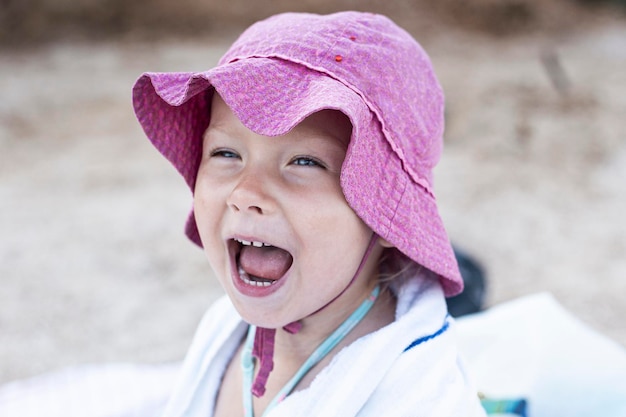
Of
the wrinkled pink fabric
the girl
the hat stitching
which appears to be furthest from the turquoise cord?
the hat stitching

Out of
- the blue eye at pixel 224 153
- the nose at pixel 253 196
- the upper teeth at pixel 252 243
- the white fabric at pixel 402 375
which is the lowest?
the white fabric at pixel 402 375

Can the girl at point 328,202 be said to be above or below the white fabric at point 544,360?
above

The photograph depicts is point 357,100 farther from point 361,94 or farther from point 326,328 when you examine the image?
point 326,328

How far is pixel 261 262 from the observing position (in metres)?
0.96

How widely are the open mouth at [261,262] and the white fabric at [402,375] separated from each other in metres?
0.17

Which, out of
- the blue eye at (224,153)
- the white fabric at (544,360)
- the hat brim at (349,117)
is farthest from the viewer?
the white fabric at (544,360)

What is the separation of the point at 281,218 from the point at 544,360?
843 millimetres

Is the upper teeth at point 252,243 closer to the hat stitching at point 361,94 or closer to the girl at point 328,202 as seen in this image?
the girl at point 328,202

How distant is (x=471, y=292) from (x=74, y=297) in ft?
4.82

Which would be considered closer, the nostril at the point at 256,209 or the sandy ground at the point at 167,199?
the nostril at the point at 256,209

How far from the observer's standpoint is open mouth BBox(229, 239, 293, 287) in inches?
37.7

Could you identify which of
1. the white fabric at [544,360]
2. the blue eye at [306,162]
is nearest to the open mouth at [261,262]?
the blue eye at [306,162]

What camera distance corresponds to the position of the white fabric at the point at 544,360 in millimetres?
1383

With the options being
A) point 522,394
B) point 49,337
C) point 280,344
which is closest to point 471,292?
point 522,394
